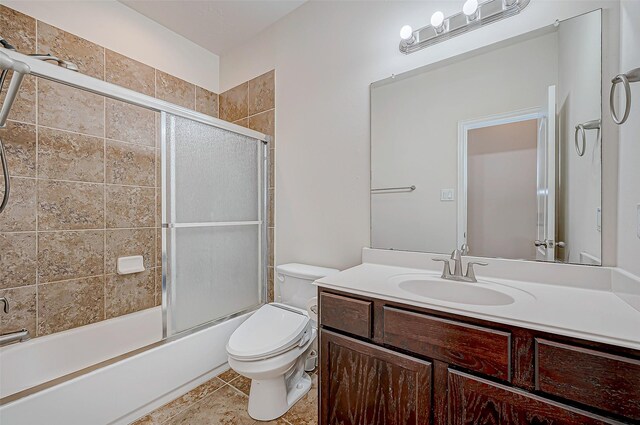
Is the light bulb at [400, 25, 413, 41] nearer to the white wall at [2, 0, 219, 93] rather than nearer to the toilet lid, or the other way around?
the toilet lid

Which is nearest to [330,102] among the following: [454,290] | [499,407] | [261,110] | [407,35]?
[407,35]

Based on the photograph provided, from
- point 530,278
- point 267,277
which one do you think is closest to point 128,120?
point 267,277

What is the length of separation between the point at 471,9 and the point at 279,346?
1.88 meters

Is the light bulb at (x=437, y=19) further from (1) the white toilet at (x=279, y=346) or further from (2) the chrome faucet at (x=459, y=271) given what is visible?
(1) the white toilet at (x=279, y=346)

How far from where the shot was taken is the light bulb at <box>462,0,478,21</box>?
4.12ft

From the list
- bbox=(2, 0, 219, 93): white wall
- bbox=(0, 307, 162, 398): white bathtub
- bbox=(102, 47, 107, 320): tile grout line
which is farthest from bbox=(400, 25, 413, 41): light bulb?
bbox=(0, 307, 162, 398): white bathtub

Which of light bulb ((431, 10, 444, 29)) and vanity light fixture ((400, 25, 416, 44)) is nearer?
light bulb ((431, 10, 444, 29))

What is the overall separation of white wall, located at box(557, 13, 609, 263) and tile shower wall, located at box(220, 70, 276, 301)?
174 centimetres

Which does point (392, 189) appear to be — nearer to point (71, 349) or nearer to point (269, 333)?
point (269, 333)

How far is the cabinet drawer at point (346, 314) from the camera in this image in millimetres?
1075

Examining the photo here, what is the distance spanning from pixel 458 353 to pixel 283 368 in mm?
896

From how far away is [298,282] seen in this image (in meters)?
1.82

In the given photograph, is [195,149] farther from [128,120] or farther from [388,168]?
[388,168]

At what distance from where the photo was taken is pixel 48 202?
5.39 ft
